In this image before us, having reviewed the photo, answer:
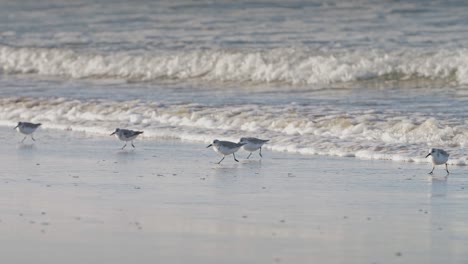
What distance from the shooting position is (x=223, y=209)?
27.4 ft

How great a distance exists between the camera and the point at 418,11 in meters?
29.8

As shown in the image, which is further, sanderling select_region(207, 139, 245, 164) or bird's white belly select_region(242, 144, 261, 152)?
bird's white belly select_region(242, 144, 261, 152)

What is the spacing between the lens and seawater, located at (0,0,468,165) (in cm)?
1343

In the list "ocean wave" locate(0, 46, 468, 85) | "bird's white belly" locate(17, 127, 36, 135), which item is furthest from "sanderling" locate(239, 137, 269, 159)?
"ocean wave" locate(0, 46, 468, 85)

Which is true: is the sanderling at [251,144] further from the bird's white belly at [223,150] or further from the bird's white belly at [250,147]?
the bird's white belly at [223,150]

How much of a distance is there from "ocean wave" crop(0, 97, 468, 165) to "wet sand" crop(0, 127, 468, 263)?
571mm

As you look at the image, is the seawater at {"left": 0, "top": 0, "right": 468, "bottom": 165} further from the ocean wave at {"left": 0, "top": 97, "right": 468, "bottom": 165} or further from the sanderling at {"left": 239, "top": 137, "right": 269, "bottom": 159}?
the sanderling at {"left": 239, "top": 137, "right": 269, "bottom": 159}

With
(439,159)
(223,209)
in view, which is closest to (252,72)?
(439,159)

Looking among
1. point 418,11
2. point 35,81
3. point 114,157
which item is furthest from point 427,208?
point 418,11

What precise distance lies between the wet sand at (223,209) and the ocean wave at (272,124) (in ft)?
1.87

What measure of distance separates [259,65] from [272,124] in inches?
328

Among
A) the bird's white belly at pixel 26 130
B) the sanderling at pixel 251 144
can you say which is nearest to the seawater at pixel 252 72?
the sanderling at pixel 251 144

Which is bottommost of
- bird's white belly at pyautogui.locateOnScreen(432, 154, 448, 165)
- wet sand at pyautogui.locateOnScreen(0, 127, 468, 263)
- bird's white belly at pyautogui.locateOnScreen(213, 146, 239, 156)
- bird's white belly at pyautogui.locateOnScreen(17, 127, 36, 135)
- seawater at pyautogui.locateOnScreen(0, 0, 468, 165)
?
wet sand at pyautogui.locateOnScreen(0, 127, 468, 263)

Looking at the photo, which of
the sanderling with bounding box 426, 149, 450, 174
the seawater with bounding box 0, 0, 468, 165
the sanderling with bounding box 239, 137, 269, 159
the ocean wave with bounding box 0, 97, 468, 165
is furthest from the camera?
the seawater with bounding box 0, 0, 468, 165
